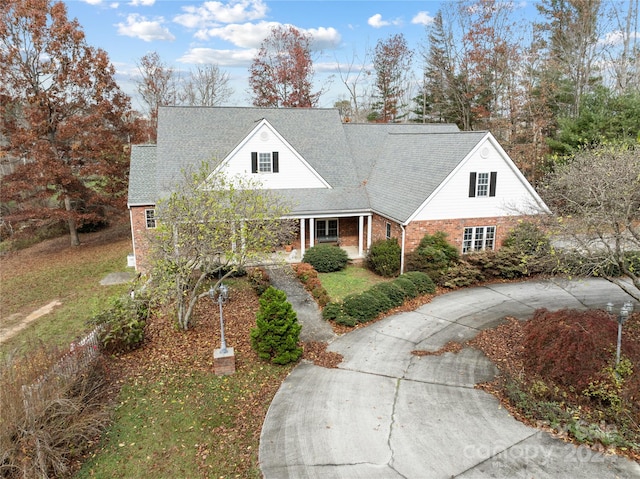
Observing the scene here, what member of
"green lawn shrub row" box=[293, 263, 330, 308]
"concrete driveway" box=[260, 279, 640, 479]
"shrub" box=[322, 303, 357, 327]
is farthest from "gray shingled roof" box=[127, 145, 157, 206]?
"concrete driveway" box=[260, 279, 640, 479]

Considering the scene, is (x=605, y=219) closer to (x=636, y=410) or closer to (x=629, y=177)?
(x=629, y=177)

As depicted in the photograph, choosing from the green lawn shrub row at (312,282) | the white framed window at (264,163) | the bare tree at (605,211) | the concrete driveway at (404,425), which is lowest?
the concrete driveway at (404,425)

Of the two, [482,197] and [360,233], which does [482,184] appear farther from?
[360,233]

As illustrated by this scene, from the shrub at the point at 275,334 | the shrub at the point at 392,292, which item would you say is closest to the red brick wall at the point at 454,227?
the shrub at the point at 392,292

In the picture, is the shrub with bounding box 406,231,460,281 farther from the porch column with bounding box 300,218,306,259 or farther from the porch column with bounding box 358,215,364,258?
the porch column with bounding box 300,218,306,259

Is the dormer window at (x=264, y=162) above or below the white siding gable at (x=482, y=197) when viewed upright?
above

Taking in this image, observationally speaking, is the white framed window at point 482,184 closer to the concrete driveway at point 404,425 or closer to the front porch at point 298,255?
the front porch at point 298,255

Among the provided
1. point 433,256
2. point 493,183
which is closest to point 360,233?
point 433,256
